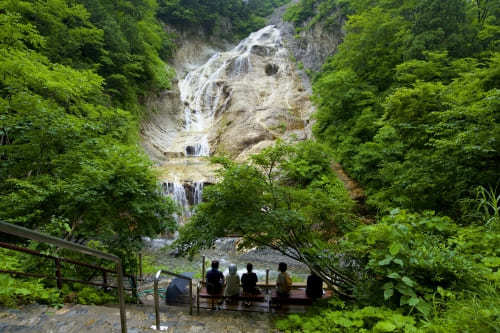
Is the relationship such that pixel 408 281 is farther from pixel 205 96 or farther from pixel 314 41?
pixel 314 41

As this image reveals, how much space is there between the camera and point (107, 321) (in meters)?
2.93

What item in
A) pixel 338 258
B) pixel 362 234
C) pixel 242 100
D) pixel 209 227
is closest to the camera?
pixel 362 234

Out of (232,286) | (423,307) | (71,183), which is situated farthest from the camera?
(232,286)

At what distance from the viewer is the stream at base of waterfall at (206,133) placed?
10047mm

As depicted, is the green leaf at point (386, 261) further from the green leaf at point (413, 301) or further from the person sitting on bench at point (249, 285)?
the person sitting on bench at point (249, 285)

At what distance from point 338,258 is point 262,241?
1272 millimetres

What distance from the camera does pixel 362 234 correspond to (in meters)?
3.03

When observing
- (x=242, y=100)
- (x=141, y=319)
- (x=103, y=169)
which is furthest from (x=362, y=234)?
(x=242, y=100)

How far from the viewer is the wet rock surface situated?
2.59 meters

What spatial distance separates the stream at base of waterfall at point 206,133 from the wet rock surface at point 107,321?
1.95 meters

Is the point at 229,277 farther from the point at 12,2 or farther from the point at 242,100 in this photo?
the point at 242,100

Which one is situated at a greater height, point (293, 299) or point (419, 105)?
point (419, 105)

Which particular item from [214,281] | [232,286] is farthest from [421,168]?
[214,281]

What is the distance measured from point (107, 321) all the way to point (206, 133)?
55.2 feet
